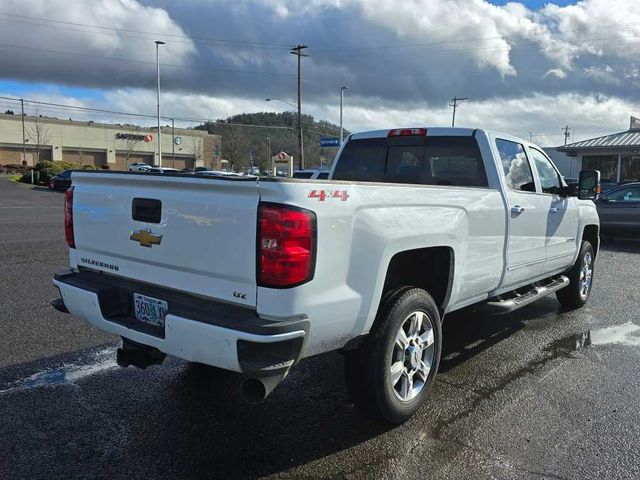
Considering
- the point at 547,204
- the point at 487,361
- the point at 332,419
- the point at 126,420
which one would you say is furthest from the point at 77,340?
the point at 547,204

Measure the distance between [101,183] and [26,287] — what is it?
4361 millimetres

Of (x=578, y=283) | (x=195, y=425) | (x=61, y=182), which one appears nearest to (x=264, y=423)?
(x=195, y=425)

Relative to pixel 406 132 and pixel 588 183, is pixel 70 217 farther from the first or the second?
pixel 588 183

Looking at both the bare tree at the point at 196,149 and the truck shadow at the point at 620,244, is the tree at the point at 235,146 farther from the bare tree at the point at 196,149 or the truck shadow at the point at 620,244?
the truck shadow at the point at 620,244

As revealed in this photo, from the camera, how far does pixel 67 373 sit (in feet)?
14.6

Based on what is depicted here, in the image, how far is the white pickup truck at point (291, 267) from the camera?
283cm

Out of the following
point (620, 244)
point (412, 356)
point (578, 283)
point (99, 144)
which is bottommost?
point (620, 244)

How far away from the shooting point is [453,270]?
4.00 m

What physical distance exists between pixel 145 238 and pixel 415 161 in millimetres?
2813

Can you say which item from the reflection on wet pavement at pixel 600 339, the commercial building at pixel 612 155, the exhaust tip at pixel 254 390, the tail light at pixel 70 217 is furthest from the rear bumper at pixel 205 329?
the commercial building at pixel 612 155

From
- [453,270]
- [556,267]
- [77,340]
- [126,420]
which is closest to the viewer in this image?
[126,420]

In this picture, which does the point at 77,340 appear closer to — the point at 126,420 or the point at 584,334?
the point at 126,420

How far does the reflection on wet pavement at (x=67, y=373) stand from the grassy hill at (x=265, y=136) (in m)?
83.0

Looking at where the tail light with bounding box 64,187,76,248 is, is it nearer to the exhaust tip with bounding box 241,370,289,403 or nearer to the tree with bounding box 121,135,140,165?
the exhaust tip with bounding box 241,370,289,403
